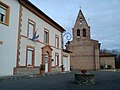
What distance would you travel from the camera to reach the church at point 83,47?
40.9 meters

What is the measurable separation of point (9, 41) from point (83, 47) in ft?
97.0

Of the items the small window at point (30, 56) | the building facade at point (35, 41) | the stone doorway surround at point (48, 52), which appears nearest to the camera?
the building facade at point (35, 41)

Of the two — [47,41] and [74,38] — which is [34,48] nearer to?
[47,41]

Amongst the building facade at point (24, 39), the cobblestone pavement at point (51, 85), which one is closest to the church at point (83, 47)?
the building facade at point (24, 39)

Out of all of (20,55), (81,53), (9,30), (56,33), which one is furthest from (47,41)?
(81,53)

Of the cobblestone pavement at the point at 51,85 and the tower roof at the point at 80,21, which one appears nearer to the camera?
the cobblestone pavement at the point at 51,85

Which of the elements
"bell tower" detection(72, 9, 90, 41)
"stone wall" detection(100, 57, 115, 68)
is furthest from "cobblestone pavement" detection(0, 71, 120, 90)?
"stone wall" detection(100, 57, 115, 68)

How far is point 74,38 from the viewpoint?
42.8m

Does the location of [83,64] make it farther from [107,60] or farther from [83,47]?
[107,60]

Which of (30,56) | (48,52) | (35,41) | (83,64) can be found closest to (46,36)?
(48,52)

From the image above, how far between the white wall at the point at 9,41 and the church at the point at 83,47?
89.9 feet

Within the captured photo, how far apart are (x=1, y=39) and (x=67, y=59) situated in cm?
1837

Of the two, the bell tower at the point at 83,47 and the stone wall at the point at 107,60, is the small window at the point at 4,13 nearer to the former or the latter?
the bell tower at the point at 83,47

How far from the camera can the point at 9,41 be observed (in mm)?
14000
